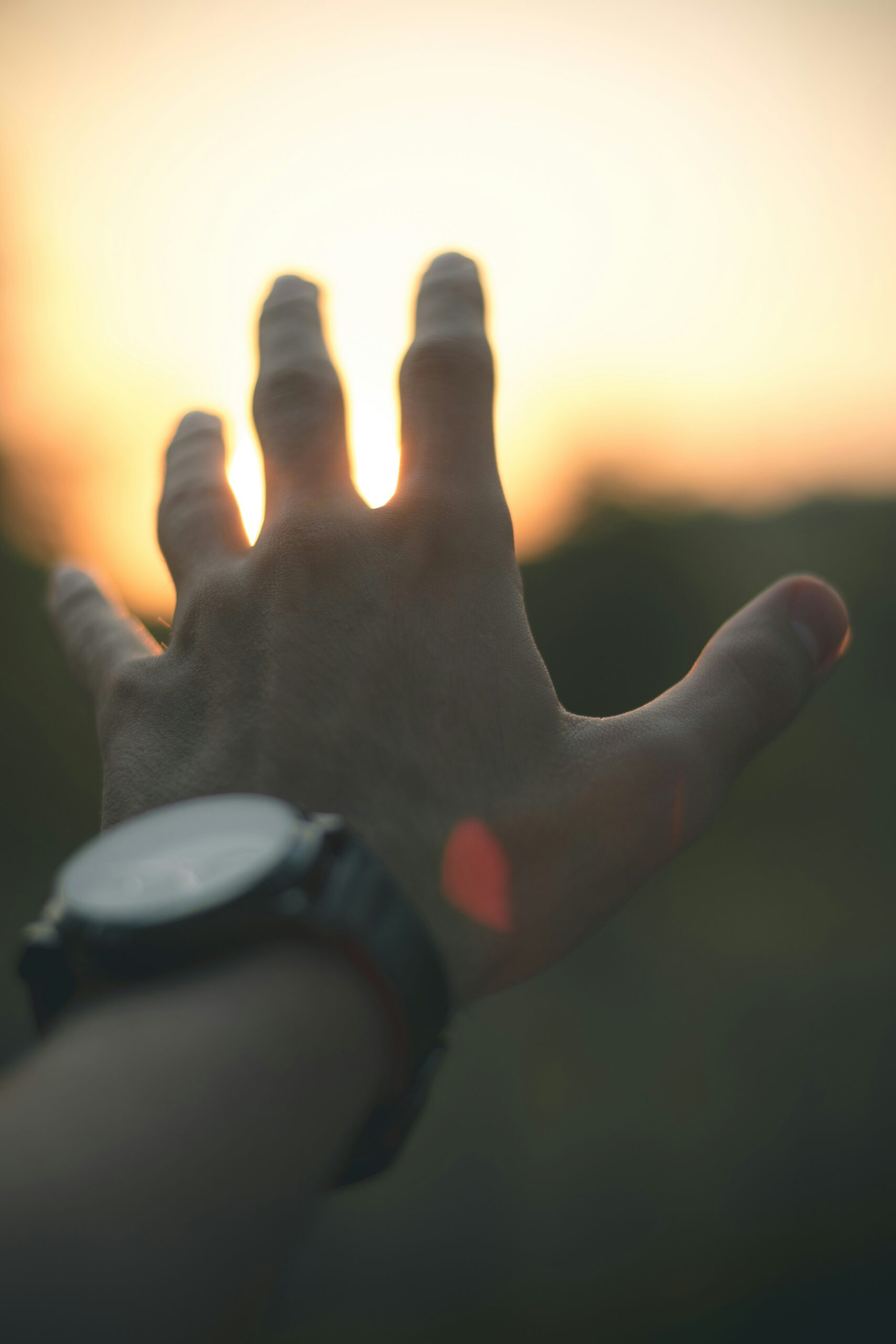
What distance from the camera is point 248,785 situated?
1.42 m

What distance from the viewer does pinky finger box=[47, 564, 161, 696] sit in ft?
6.51

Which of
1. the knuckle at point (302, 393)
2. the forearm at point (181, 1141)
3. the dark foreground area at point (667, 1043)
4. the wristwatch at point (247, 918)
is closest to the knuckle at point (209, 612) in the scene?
the knuckle at point (302, 393)

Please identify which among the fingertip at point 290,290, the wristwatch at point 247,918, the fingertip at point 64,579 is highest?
the fingertip at point 290,290

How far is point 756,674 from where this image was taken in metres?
1.71

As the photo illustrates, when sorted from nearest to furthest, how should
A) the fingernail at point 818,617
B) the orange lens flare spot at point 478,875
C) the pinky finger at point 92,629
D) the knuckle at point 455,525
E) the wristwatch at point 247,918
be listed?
the wristwatch at point 247,918 → the orange lens flare spot at point 478,875 → the knuckle at point 455,525 → the fingernail at point 818,617 → the pinky finger at point 92,629

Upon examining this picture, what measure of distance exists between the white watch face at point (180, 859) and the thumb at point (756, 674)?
2.73 feet

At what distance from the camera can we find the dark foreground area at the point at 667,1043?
19.9 ft

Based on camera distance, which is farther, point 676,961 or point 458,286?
point 676,961

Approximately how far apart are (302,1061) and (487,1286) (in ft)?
21.1

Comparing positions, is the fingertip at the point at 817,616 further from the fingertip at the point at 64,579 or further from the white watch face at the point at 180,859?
the fingertip at the point at 64,579

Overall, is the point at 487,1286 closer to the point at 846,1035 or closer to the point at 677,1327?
the point at 677,1327

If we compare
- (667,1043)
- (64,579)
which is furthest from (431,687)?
(667,1043)

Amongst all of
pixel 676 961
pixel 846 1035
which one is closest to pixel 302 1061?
pixel 846 1035

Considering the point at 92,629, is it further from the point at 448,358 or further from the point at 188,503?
the point at 448,358
